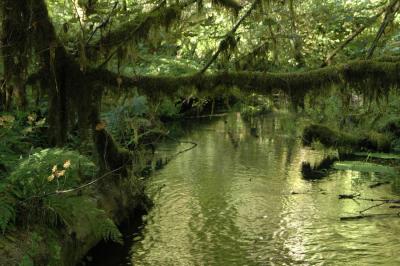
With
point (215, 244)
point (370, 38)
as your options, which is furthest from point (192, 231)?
point (370, 38)

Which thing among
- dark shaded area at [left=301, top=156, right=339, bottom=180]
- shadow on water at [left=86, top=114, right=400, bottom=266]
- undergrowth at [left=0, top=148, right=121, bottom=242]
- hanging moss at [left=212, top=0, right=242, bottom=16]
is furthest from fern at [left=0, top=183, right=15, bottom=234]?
dark shaded area at [left=301, top=156, right=339, bottom=180]

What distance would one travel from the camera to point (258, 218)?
31.8ft

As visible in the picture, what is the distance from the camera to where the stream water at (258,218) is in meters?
7.80

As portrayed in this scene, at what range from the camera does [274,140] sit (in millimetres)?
19312

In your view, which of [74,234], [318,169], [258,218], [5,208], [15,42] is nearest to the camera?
[5,208]

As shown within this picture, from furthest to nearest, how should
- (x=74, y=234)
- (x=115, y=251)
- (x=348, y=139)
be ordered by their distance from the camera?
1. (x=348, y=139)
2. (x=115, y=251)
3. (x=74, y=234)

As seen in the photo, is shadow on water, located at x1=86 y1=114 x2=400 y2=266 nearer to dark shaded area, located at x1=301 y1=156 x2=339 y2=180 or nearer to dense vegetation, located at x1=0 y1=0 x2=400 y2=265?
dark shaded area, located at x1=301 y1=156 x2=339 y2=180

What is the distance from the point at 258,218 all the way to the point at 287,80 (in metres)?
3.57

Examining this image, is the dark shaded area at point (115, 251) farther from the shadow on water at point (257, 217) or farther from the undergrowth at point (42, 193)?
the undergrowth at point (42, 193)

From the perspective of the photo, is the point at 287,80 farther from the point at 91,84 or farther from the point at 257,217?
the point at 257,217

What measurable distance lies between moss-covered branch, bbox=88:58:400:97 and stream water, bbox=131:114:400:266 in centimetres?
242

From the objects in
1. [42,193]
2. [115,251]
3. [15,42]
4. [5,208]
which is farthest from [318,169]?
[5,208]

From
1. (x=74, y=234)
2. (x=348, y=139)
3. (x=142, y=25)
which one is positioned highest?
(x=142, y=25)

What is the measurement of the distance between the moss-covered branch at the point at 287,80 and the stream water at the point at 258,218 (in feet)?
7.93
